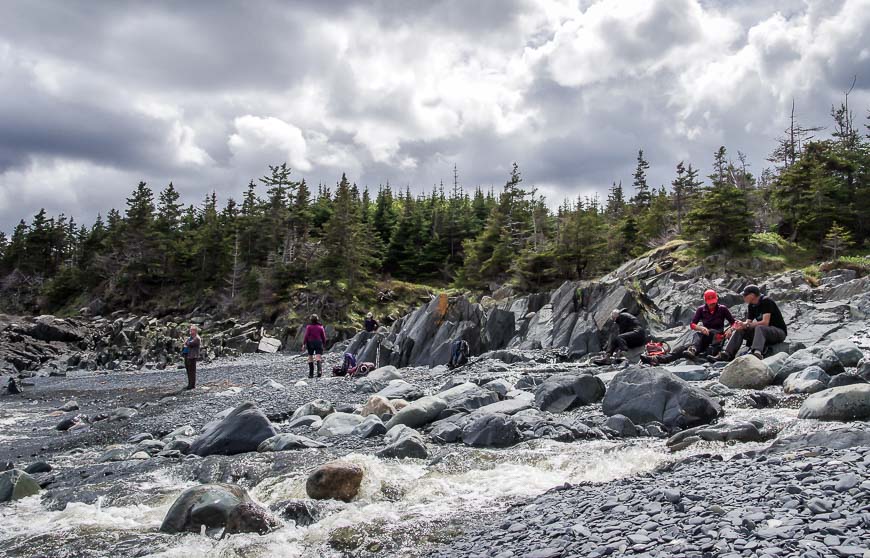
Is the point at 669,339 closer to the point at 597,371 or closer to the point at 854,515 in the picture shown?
the point at 597,371

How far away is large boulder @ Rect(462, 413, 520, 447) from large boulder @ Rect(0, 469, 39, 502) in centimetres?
691

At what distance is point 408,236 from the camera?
79.6 metres

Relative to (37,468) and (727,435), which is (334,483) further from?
(37,468)

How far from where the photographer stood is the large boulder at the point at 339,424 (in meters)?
11.6

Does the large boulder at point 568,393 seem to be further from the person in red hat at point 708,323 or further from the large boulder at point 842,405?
the person in red hat at point 708,323

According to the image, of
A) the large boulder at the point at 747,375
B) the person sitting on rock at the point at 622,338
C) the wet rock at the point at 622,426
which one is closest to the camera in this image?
the wet rock at the point at 622,426

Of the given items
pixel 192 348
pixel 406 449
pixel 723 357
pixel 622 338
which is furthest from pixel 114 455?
pixel 622 338

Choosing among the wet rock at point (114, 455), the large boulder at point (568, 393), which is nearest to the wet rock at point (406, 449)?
the large boulder at point (568, 393)

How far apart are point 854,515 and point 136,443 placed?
1273 centimetres

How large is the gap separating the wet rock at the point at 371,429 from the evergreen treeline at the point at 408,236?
36974mm

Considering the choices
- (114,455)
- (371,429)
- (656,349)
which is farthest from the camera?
(656,349)

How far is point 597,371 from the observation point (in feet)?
54.7

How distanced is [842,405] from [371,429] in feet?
26.5

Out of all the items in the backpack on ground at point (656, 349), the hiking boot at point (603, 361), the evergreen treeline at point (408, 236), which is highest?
the evergreen treeline at point (408, 236)
